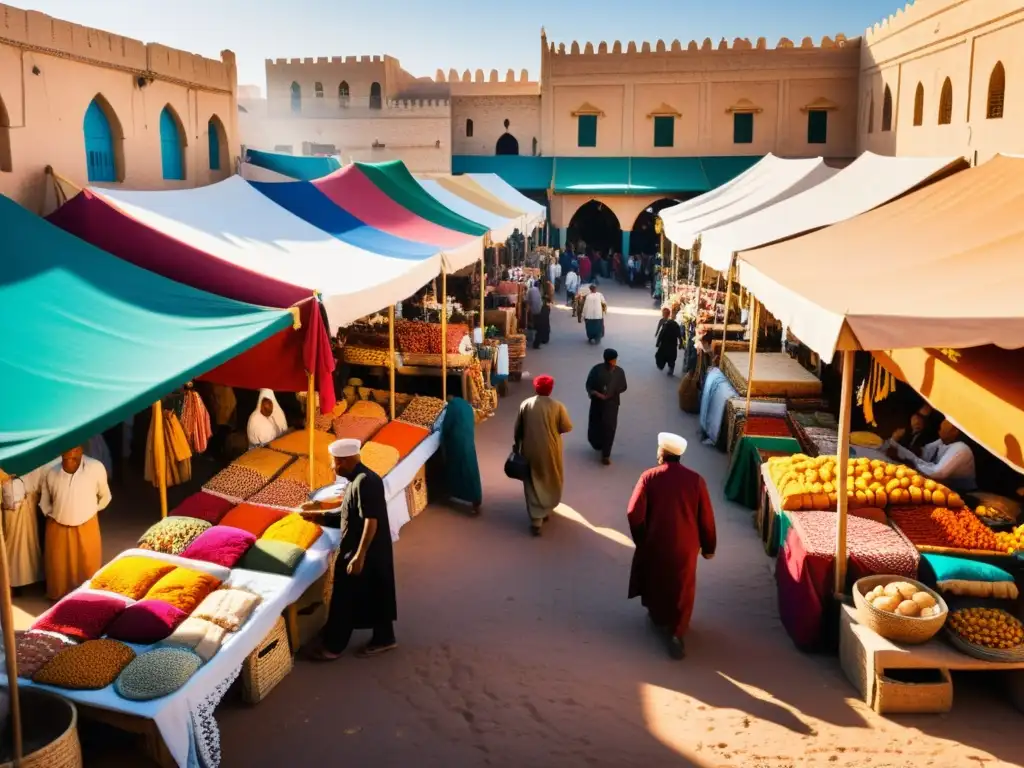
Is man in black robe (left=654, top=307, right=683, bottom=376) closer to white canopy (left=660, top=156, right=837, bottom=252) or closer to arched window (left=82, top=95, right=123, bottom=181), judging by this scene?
white canopy (left=660, top=156, right=837, bottom=252)

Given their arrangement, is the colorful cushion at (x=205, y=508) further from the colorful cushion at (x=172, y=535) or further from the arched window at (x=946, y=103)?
the arched window at (x=946, y=103)

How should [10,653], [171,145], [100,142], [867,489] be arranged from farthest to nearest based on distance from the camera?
[171,145], [100,142], [867,489], [10,653]

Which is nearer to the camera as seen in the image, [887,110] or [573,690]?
[573,690]

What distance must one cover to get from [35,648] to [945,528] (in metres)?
5.28

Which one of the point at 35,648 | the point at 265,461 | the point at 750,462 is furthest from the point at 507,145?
the point at 35,648

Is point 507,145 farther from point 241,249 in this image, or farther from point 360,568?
point 360,568

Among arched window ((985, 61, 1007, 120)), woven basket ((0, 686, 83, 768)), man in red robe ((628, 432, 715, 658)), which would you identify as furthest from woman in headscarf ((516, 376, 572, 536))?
arched window ((985, 61, 1007, 120))

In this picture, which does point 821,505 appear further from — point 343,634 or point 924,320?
point 343,634

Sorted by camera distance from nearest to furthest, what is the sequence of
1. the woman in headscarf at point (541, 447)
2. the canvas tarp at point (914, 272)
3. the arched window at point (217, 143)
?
the canvas tarp at point (914, 272) < the woman in headscarf at point (541, 447) < the arched window at point (217, 143)

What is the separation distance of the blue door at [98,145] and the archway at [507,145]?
19.4 metres

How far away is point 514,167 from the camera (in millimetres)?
27016

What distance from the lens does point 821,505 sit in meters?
6.01

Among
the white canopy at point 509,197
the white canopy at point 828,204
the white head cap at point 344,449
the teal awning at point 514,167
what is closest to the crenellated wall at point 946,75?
the white canopy at point 828,204

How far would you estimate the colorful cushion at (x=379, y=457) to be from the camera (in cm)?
697
